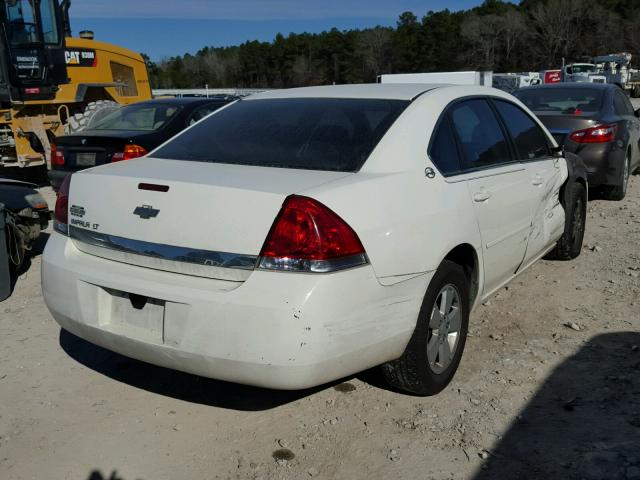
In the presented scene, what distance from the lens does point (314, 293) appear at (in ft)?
8.36

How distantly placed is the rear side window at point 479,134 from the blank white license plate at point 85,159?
197 inches

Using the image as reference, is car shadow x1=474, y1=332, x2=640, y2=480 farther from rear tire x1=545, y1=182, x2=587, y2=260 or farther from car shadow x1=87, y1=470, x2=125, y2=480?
rear tire x1=545, y1=182, x2=587, y2=260

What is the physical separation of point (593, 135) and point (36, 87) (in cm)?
833

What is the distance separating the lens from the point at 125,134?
24.2 ft

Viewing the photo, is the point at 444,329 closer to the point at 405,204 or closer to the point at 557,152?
the point at 405,204

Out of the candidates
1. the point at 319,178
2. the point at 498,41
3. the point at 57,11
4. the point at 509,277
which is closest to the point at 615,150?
the point at 509,277

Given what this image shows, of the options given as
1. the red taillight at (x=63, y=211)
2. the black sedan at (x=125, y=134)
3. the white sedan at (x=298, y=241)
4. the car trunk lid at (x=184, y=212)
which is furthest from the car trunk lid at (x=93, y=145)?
the car trunk lid at (x=184, y=212)

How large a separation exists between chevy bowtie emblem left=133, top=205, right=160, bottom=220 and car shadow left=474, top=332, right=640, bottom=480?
1809 millimetres

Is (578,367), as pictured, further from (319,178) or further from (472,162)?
(319,178)

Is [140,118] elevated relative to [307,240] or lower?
elevated

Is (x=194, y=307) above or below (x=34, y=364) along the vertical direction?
above

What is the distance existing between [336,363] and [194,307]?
0.64 metres

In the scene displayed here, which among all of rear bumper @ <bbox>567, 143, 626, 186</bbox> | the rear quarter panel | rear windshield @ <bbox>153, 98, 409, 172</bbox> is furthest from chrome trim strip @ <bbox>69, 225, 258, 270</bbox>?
rear bumper @ <bbox>567, 143, 626, 186</bbox>

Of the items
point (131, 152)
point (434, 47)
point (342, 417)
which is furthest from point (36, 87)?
point (434, 47)
